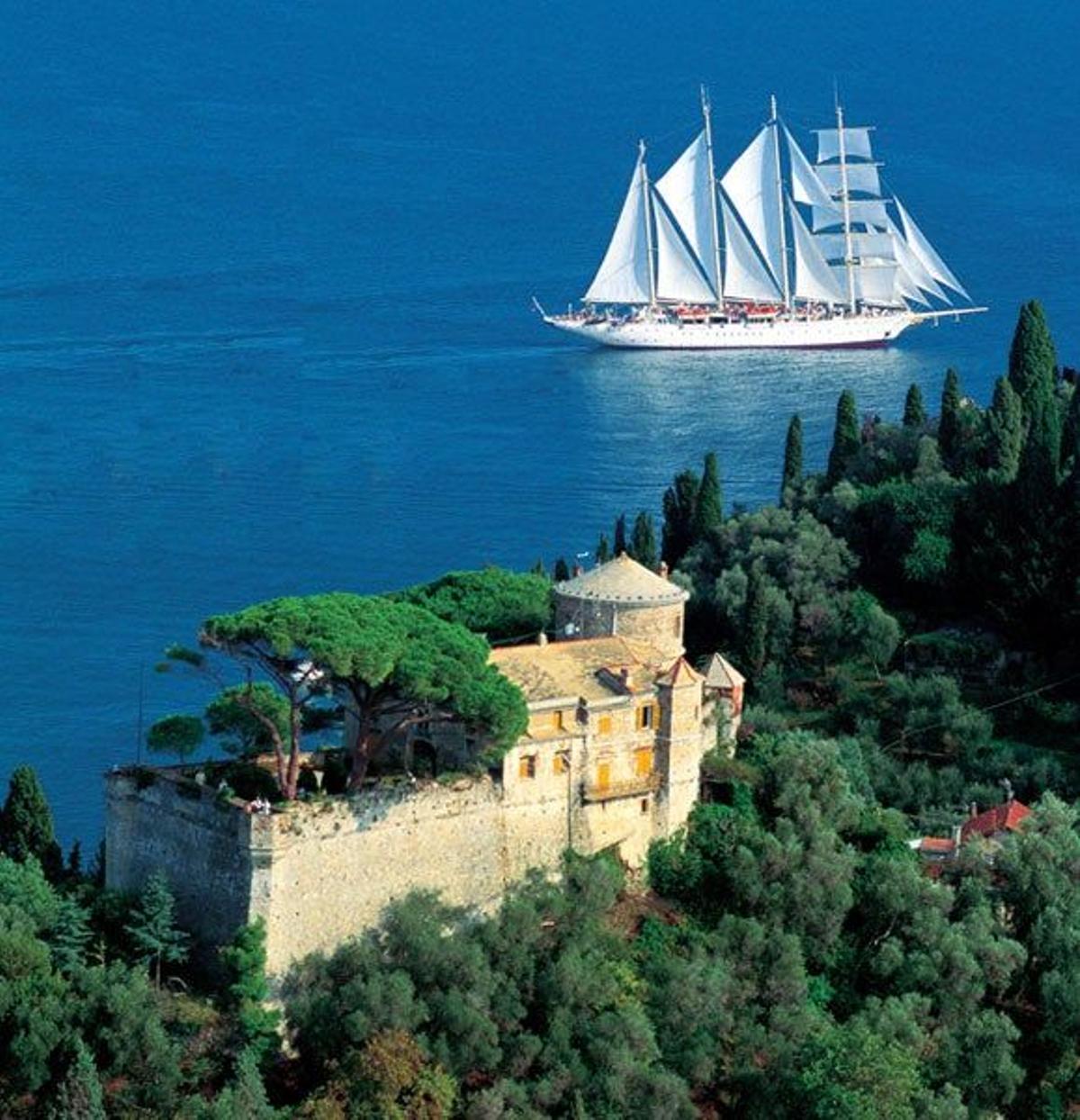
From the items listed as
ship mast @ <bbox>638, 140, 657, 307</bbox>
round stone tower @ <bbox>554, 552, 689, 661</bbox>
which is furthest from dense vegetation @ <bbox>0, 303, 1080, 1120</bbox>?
ship mast @ <bbox>638, 140, 657, 307</bbox>

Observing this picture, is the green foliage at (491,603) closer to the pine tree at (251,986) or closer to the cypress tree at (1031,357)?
the pine tree at (251,986)

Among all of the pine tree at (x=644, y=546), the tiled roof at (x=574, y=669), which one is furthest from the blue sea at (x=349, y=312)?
the tiled roof at (x=574, y=669)

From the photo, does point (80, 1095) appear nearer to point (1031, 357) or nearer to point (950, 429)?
point (950, 429)

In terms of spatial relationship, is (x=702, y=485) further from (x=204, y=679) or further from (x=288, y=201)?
(x=288, y=201)

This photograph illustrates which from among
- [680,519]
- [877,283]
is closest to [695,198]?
[877,283]

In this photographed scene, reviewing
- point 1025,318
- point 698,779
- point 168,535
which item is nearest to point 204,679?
point 168,535

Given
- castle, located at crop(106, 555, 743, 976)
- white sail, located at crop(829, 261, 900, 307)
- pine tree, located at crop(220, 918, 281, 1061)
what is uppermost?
white sail, located at crop(829, 261, 900, 307)

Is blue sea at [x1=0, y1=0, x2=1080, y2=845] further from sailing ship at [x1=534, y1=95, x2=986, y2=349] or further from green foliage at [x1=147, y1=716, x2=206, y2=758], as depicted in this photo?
green foliage at [x1=147, y1=716, x2=206, y2=758]
